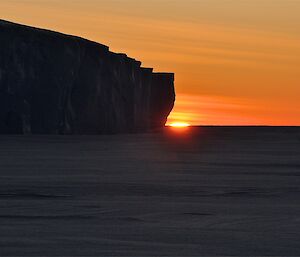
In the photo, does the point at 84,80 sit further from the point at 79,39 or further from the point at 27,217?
the point at 27,217

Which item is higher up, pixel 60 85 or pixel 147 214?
pixel 60 85

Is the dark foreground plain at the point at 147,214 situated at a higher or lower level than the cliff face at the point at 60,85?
lower

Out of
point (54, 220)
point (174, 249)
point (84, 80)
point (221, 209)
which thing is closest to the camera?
point (174, 249)

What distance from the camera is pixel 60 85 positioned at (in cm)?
8431

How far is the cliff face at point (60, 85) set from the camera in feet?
263

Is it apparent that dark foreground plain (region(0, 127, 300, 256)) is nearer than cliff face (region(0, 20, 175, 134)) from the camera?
Yes

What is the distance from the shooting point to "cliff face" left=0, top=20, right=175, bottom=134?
80188mm

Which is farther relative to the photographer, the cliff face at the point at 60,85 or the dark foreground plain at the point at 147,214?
the cliff face at the point at 60,85

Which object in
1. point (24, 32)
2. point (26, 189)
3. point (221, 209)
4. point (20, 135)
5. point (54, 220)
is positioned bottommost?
point (54, 220)

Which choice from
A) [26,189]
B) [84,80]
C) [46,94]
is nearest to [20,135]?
[46,94]

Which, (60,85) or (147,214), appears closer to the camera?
(147,214)

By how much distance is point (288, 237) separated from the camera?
13055 millimetres

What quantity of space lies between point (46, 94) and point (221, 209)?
66.4m

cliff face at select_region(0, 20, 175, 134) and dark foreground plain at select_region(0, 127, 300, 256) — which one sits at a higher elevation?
cliff face at select_region(0, 20, 175, 134)
